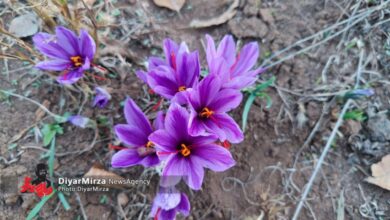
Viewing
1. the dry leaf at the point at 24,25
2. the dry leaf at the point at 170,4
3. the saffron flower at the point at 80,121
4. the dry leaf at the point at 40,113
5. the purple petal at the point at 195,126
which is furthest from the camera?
the dry leaf at the point at 170,4

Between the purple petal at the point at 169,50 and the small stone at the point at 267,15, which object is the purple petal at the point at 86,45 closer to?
the purple petal at the point at 169,50

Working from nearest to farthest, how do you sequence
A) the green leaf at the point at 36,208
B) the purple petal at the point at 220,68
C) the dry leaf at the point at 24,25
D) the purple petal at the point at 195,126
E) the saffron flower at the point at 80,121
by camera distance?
1. the purple petal at the point at 195,126
2. the purple petal at the point at 220,68
3. the green leaf at the point at 36,208
4. the saffron flower at the point at 80,121
5. the dry leaf at the point at 24,25

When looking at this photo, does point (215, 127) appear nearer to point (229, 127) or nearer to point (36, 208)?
point (229, 127)

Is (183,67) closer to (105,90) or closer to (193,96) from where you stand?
(193,96)

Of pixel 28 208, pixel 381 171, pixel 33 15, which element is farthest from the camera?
pixel 33 15

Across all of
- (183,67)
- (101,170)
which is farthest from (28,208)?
(183,67)

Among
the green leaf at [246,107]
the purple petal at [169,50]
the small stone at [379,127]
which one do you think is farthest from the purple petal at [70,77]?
the small stone at [379,127]
